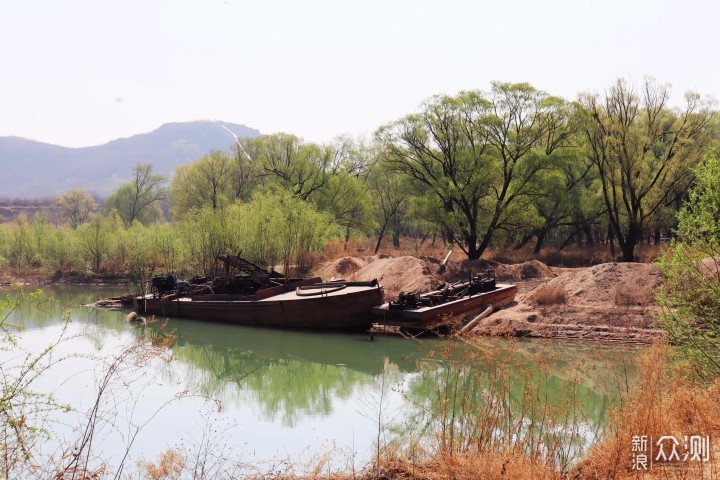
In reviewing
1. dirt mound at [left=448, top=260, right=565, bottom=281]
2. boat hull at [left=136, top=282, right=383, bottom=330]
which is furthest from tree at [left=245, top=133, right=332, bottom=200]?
boat hull at [left=136, top=282, right=383, bottom=330]

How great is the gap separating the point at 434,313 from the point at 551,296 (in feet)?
18.0

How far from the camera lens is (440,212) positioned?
111 feet

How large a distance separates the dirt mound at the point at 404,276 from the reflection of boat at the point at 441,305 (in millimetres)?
2891

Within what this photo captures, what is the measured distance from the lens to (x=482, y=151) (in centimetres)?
3331

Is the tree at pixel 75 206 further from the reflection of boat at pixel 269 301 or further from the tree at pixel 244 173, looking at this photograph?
the reflection of boat at pixel 269 301

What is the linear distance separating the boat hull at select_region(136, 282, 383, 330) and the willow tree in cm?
1280

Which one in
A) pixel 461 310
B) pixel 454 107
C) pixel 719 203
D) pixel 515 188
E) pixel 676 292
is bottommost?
pixel 461 310

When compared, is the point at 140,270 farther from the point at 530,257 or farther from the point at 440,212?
the point at 530,257

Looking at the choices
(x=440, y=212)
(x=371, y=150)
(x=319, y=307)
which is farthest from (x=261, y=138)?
(x=319, y=307)

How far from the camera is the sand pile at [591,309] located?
1850 centimetres

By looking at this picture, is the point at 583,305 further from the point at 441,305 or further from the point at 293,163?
the point at 293,163

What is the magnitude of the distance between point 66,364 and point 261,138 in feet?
A: 123

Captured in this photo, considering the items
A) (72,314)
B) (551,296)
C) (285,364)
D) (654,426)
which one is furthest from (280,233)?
(654,426)

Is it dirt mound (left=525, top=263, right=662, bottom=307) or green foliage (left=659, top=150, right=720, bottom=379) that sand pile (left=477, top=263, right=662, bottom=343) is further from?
green foliage (left=659, top=150, right=720, bottom=379)
